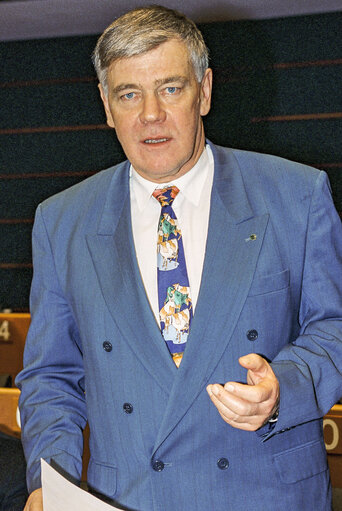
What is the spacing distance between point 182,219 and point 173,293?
0.17m

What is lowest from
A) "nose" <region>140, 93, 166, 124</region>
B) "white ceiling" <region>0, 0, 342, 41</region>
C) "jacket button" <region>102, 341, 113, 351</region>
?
"jacket button" <region>102, 341, 113, 351</region>

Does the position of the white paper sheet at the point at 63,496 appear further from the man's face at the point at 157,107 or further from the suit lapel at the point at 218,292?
the man's face at the point at 157,107

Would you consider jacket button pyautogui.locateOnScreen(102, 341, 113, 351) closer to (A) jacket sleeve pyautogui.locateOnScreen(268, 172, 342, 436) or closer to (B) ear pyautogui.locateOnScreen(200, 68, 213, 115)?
(A) jacket sleeve pyautogui.locateOnScreen(268, 172, 342, 436)

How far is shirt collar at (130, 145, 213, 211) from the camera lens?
150 cm

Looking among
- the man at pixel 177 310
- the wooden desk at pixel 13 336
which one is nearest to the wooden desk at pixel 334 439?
the man at pixel 177 310

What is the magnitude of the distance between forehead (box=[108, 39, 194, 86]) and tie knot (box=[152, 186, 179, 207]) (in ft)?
0.78

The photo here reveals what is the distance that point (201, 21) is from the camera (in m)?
4.88

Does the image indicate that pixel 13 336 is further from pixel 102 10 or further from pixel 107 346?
pixel 107 346

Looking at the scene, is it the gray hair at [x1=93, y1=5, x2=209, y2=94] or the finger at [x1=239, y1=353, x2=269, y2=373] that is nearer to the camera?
the finger at [x1=239, y1=353, x2=269, y2=373]

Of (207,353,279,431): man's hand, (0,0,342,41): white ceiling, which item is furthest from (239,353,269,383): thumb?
(0,0,342,41): white ceiling

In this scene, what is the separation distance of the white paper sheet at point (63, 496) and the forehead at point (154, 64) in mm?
757

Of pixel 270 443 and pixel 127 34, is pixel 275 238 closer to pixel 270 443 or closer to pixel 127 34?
pixel 270 443

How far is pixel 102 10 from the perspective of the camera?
15.3 ft

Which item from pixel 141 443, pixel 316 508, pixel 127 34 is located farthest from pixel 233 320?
pixel 127 34
